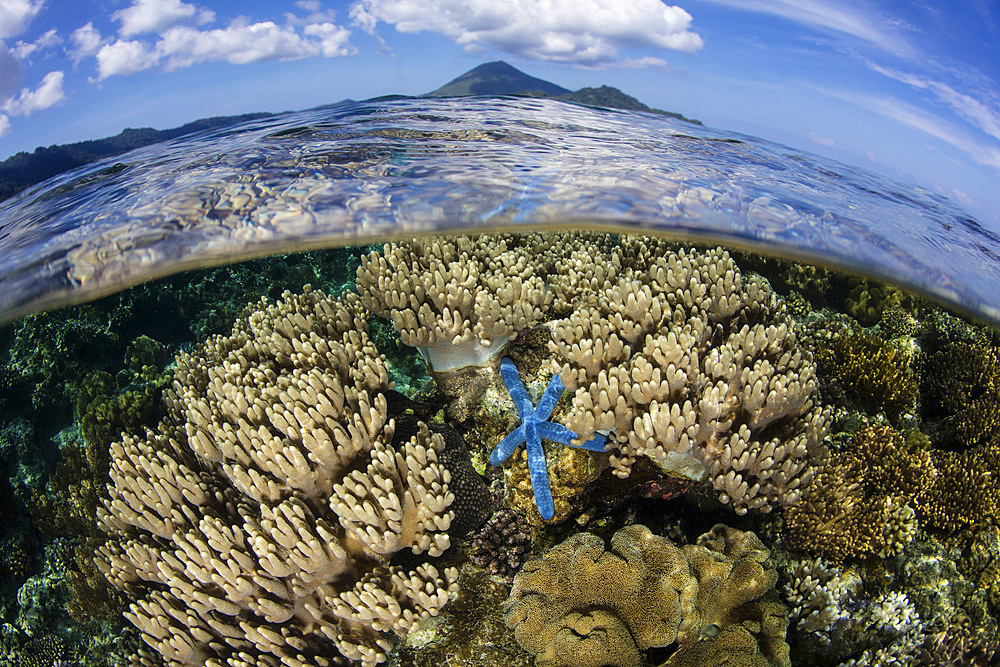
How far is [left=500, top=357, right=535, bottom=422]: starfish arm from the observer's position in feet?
13.0

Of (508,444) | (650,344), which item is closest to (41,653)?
(508,444)

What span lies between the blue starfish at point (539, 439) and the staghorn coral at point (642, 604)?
40 cm

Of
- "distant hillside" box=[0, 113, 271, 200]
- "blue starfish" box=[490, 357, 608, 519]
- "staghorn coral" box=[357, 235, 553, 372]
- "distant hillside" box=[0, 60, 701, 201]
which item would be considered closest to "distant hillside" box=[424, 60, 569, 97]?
"distant hillside" box=[0, 60, 701, 201]

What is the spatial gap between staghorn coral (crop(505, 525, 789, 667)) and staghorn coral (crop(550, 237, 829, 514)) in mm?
600

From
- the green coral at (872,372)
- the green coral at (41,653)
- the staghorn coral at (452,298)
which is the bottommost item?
the green coral at (41,653)

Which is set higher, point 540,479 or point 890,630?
point 540,479

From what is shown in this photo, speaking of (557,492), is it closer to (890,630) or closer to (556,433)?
(556,433)

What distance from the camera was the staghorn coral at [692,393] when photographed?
11.8 ft

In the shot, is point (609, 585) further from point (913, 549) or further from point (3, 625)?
point (3, 625)

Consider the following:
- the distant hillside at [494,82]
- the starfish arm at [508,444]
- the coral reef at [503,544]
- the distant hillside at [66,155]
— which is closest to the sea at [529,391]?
the coral reef at [503,544]

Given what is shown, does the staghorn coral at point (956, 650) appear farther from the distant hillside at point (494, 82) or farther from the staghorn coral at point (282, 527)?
the distant hillside at point (494, 82)

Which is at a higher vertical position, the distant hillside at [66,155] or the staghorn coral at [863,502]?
the distant hillside at [66,155]

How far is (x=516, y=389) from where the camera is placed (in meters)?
4.17

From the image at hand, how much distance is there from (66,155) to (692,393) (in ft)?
61.6
